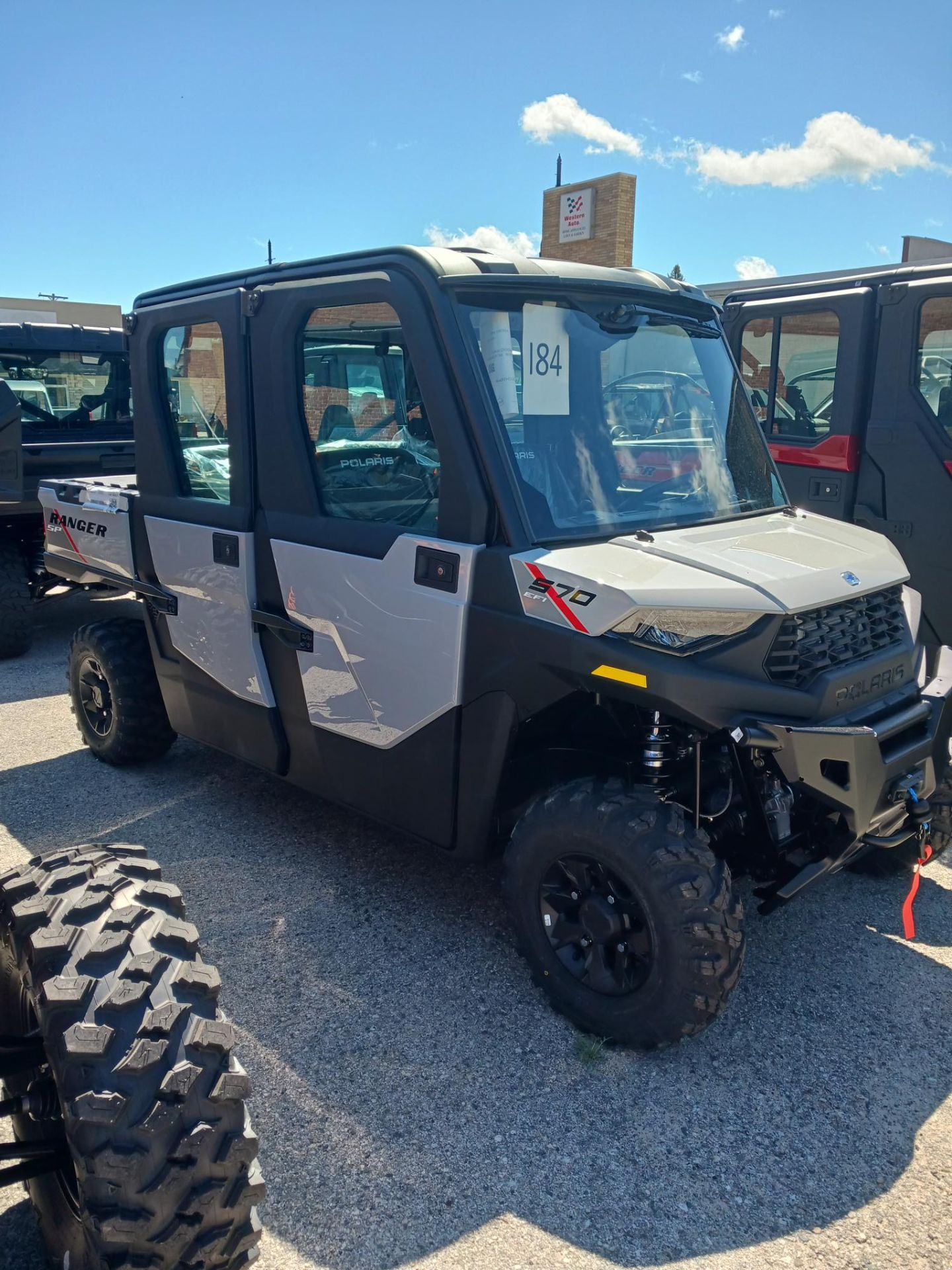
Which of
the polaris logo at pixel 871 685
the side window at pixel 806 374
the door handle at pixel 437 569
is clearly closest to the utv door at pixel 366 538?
the door handle at pixel 437 569

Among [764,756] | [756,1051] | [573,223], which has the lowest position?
[756,1051]

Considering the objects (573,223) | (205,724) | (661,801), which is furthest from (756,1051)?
(573,223)

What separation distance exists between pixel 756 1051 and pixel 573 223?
20434 millimetres

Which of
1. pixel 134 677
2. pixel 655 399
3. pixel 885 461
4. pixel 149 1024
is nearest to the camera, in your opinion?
pixel 149 1024

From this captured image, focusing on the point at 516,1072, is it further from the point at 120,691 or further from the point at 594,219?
the point at 594,219

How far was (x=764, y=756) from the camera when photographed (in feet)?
9.27

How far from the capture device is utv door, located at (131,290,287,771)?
3664 millimetres

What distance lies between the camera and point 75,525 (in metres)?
4.90

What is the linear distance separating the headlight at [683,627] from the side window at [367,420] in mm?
758

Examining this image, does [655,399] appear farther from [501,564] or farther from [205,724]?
[205,724]

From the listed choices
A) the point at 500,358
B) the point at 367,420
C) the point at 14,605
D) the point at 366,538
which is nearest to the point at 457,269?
the point at 500,358

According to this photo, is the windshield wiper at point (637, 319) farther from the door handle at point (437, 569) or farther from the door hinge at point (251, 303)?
the door hinge at point (251, 303)

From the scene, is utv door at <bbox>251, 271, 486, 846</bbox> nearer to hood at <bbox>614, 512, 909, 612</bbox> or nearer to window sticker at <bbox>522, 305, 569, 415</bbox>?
window sticker at <bbox>522, 305, 569, 415</bbox>

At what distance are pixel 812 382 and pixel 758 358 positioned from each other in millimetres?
404
